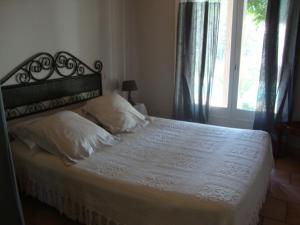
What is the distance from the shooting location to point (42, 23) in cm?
267

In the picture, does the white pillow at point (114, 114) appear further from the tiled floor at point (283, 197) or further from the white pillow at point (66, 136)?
the tiled floor at point (283, 197)

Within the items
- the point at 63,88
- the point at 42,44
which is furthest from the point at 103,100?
the point at 42,44

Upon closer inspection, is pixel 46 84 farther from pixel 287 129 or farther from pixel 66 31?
pixel 287 129

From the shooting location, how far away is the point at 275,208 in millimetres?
2387

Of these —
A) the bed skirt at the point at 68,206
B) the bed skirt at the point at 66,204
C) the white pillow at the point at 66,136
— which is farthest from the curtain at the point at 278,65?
the bed skirt at the point at 66,204

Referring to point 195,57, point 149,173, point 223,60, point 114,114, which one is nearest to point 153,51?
point 195,57

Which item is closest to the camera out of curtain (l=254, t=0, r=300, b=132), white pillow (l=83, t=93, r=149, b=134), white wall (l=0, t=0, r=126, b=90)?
white wall (l=0, t=0, r=126, b=90)

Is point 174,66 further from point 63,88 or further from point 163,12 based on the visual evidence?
point 63,88

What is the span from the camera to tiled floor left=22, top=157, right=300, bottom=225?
7.29 ft

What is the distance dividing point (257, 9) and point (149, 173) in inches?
103

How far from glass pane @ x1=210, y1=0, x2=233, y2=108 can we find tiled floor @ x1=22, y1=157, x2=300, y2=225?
1301 millimetres

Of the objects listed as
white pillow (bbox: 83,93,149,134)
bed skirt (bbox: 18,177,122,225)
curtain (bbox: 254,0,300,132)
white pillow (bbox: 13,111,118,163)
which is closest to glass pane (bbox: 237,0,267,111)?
curtain (bbox: 254,0,300,132)

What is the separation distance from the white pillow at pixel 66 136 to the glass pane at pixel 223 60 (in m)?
1.92

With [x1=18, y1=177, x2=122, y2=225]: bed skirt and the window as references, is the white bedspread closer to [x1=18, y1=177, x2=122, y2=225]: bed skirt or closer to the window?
[x1=18, y1=177, x2=122, y2=225]: bed skirt
